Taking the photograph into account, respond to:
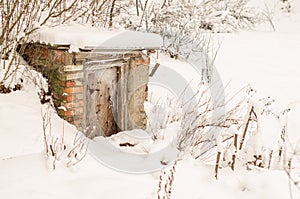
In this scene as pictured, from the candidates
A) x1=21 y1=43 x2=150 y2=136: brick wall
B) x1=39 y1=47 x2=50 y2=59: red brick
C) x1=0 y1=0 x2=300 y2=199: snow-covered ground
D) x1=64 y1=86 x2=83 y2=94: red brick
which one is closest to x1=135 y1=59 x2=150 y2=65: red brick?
x1=21 y1=43 x2=150 y2=136: brick wall

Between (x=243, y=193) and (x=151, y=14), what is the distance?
24.3ft

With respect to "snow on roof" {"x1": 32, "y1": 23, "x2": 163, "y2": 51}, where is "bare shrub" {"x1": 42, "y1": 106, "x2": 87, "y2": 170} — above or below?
below

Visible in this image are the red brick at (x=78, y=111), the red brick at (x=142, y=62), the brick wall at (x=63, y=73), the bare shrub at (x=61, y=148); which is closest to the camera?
the bare shrub at (x=61, y=148)

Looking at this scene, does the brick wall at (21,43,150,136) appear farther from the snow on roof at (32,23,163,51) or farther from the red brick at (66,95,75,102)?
the snow on roof at (32,23,163,51)

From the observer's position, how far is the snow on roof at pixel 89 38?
398cm

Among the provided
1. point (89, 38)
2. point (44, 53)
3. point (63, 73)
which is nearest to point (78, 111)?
point (63, 73)

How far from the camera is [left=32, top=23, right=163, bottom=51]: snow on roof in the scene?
3.98m

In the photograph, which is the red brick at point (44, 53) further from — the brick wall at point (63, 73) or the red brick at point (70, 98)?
the red brick at point (70, 98)

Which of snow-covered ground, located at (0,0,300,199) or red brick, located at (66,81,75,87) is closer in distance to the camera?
snow-covered ground, located at (0,0,300,199)

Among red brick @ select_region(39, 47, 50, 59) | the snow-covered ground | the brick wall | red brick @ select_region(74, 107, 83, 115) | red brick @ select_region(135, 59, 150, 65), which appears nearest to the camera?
the snow-covered ground

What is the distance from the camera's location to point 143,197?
3.17 m

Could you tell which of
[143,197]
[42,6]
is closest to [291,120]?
[143,197]

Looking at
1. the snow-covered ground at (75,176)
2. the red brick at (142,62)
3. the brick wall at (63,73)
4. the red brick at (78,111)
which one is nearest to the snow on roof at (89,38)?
Answer: the brick wall at (63,73)

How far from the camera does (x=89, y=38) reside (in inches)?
157
